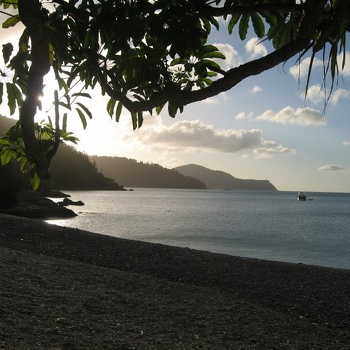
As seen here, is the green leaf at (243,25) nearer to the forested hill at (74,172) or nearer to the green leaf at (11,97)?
the green leaf at (11,97)

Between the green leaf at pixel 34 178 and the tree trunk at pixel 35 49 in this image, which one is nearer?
the tree trunk at pixel 35 49

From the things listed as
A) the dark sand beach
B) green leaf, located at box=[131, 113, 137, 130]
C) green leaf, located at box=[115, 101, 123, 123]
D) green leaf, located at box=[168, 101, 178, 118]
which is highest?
green leaf, located at box=[168, 101, 178, 118]

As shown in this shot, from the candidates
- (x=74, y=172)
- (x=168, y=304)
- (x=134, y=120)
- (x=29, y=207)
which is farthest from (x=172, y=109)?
(x=74, y=172)

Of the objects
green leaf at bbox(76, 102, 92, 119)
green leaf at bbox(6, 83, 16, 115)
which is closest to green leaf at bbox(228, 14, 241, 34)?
green leaf at bbox(76, 102, 92, 119)

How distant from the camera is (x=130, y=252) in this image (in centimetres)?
1647

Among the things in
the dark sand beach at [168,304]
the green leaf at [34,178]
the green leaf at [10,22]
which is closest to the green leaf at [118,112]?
the green leaf at [34,178]

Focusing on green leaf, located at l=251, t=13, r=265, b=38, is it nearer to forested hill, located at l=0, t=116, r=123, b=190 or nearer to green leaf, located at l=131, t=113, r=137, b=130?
green leaf, located at l=131, t=113, r=137, b=130

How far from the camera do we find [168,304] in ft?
29.1

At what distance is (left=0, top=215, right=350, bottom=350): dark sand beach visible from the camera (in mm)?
6457

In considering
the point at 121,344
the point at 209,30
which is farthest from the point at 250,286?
the point at 209,30

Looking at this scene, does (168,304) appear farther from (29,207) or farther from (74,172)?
(74,172)

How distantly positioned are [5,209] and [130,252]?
99.1 feet

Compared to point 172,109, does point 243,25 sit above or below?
above

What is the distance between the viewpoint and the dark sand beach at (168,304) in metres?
6.46
